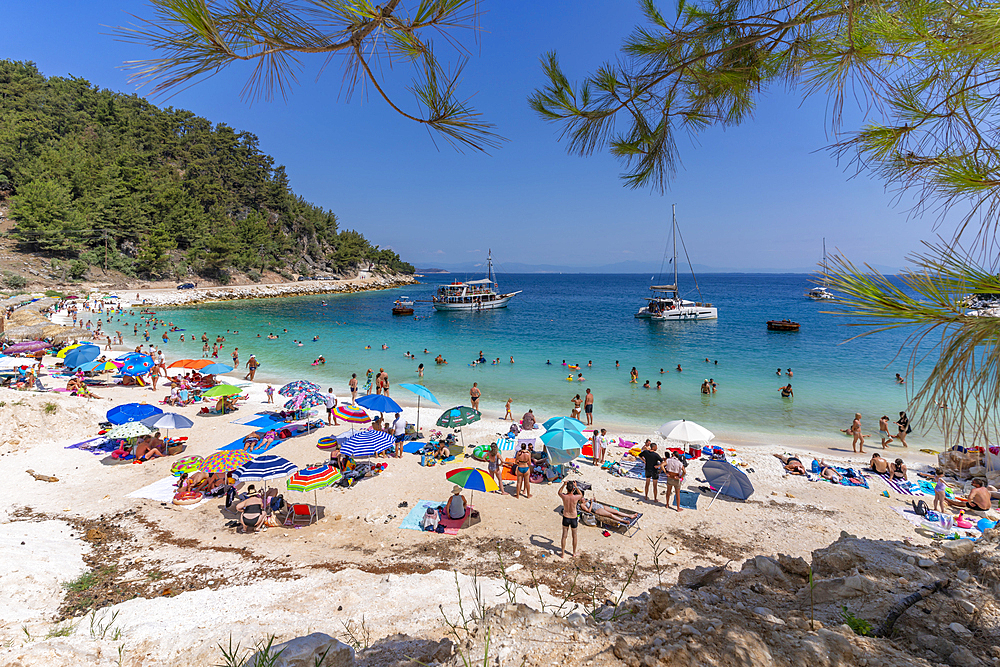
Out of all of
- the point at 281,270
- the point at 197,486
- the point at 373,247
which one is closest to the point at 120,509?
the point at 197,486

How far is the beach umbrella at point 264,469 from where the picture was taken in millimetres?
8438

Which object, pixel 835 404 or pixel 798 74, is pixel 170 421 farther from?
pixel 835 404

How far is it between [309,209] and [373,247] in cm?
2309

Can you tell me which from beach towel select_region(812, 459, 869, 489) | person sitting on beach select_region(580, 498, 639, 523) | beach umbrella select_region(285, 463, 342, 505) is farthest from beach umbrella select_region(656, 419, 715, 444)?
beach umbrella select_region(285, 463, 342, 505)

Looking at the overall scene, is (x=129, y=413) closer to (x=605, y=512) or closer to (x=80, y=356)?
(x=80, y=356)

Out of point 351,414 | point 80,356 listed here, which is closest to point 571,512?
point 351,414

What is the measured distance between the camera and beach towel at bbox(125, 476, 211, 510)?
880 cm

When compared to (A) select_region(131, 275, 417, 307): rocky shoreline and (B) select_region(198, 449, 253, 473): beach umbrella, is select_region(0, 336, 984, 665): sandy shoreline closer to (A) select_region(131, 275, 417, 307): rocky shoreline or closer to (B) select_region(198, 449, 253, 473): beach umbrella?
(B) select_region(198, 449, 253, 473): beach umbrella

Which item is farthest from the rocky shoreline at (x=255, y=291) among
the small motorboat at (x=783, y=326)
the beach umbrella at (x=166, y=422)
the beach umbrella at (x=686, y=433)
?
the small motorboat at (x=783, y=326)

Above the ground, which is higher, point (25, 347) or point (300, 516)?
point (25, 347)

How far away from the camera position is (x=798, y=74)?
4.29m

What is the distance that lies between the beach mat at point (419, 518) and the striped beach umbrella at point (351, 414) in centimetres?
509

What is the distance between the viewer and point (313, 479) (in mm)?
9141

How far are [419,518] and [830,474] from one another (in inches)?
405
